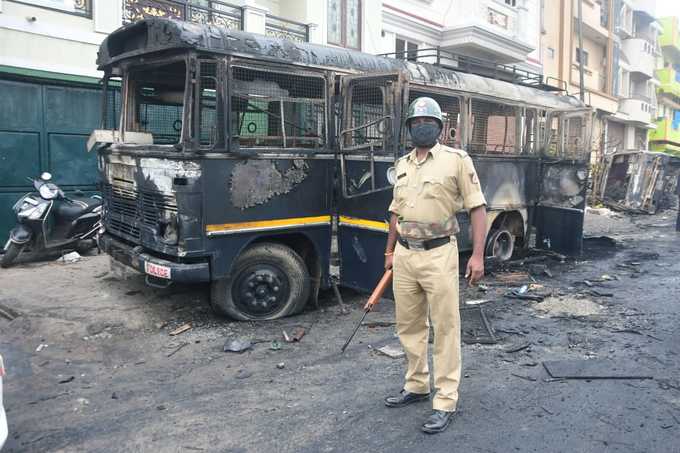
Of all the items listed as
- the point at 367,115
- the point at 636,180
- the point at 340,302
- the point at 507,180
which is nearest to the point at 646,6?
the point at 636,180

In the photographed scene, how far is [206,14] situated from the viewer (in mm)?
11141

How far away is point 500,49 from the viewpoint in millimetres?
17578

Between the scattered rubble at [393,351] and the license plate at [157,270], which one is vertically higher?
the license plate at [157,270]

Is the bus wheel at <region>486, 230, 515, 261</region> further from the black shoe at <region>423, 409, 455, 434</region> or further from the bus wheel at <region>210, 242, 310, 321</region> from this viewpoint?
the black shoe at <region>423, 409, 455, 434</region>

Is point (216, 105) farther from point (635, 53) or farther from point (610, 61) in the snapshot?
point (635, 53)

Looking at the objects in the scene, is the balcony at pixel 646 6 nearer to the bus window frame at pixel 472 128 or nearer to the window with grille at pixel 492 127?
the bus window frame at pixel 472 128

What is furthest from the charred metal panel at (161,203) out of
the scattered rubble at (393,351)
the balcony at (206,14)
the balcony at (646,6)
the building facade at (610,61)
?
the balcony at (646,6)

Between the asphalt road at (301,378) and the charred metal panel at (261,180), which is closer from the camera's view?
the asphalt road at (301,378)

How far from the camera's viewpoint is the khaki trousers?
11.3ft

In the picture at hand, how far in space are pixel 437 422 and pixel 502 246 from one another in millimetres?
5539

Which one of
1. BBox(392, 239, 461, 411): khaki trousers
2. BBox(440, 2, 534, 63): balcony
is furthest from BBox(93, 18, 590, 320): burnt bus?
BBox(440, 2, 534, 63): balcony

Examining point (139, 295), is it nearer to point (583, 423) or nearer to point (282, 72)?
point (282, 72)

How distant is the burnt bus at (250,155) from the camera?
16.4 ft

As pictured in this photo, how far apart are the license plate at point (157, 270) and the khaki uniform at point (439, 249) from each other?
2.34 metres
